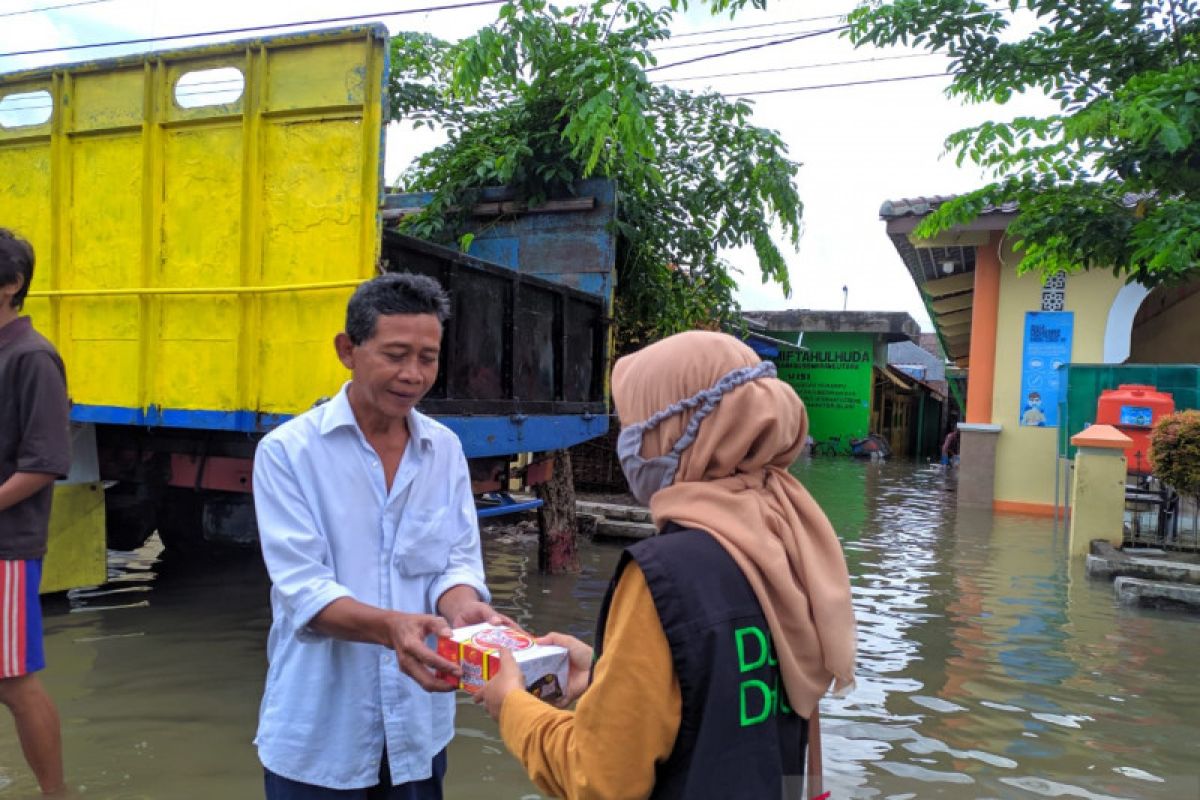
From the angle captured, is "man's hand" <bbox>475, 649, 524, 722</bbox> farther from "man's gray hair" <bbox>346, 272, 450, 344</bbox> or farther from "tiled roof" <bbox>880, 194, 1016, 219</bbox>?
"tiled roof" <bbox>880, 194, 1016, 219</bbox>

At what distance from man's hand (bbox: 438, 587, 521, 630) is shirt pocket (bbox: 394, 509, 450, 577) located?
0.23 feet

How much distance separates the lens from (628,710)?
1.42m

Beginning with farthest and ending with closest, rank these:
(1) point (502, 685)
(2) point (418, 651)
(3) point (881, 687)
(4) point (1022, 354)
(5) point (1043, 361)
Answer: (4) point (1022, 354) < (5) point (1043, 361) < (3) point (881, 687) < (2) point (418, 651) < (1) point (502, 685)

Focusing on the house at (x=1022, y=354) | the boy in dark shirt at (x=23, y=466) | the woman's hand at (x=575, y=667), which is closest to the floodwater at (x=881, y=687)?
the boy in dark shirt at (x=23, y=466)

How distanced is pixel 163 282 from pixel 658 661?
13.3ft

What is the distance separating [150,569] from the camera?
272 inches

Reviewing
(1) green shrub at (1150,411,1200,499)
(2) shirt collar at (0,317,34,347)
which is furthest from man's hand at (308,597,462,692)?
(1) green shrub at (1150,411,1200,499)

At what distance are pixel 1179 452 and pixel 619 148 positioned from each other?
17.1ft

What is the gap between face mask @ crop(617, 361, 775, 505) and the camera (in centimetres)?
154

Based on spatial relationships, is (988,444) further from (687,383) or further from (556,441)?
(687,383)

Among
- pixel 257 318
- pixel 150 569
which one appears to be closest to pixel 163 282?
pixel 257 318

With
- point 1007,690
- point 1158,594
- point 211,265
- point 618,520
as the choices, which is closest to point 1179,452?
point 1158,594

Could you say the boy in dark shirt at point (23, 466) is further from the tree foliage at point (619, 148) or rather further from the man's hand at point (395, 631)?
the tree foliage at point (619, 148)

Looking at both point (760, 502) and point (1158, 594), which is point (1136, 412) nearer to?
point (1158, 594)
